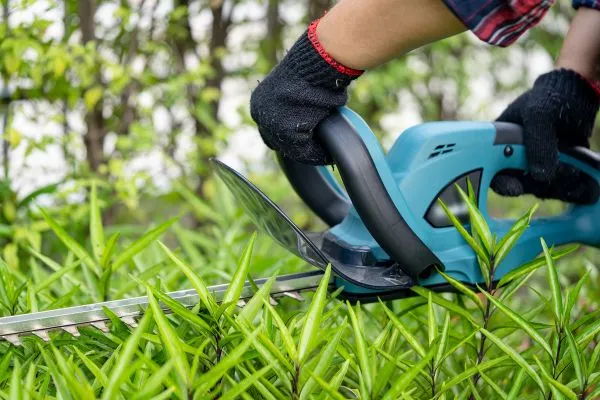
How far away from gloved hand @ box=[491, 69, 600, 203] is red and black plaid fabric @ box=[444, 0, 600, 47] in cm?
37

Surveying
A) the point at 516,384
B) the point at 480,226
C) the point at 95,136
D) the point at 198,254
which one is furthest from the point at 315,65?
the point at 95,136

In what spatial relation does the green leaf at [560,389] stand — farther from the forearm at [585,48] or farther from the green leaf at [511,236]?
the forearm at [585,48]

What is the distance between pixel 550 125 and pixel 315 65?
1.89 ft

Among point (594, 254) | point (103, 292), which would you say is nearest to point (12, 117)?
point (103, 292)

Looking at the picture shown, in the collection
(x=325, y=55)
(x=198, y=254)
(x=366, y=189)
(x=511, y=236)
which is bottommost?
(x=198, y=254)

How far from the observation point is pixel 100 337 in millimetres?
1279

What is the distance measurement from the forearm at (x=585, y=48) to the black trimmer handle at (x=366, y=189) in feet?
1.91

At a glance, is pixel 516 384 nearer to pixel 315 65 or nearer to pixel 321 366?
pixel 321 366

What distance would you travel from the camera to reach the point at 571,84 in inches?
60.9

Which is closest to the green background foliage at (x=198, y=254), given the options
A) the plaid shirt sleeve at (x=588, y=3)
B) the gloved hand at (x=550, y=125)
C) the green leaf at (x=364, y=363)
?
the green leaf at (x=364, y=363)

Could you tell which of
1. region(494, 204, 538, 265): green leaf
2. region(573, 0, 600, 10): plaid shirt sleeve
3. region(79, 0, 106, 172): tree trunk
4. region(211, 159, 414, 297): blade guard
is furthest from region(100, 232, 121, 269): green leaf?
region(79, 0, 106, 172): tree trunk

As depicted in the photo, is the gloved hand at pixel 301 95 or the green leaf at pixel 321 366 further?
the gloved hand at pixel 301 95

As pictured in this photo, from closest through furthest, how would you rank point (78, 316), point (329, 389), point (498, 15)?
point (329, 389), point (498, 15), point (78, 316)

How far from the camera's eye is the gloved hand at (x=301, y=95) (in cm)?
129
